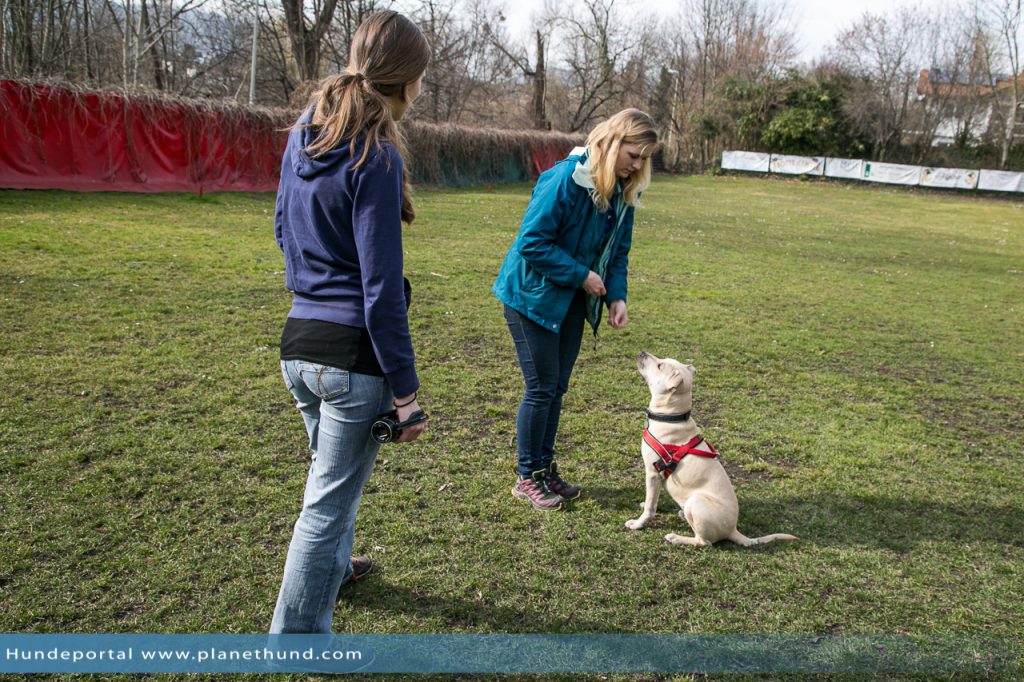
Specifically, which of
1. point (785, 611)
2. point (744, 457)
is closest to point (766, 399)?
point (744, 457)

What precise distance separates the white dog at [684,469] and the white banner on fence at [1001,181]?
39789 millimetres

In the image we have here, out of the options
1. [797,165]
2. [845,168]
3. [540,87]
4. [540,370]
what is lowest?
[540,370]

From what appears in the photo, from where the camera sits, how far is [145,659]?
253 cm

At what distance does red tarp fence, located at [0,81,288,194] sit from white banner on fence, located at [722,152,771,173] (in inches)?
1143

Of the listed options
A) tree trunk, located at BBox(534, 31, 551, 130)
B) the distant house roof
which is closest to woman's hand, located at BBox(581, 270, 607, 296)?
tree trunk, located at BBox(534, 31, 551, 130)

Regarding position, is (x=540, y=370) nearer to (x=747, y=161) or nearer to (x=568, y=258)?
(x=568, y=258)

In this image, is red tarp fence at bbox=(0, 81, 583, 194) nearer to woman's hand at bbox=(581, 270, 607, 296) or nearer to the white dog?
woman's hand at bbox=(581, 270, 607, 296)

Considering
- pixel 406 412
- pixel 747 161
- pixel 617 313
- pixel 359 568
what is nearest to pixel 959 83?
pixel 747 161

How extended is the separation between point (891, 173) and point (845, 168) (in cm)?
223

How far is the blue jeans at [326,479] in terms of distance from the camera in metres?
2.13

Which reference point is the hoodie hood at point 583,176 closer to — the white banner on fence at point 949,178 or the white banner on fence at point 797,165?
the white banner on fence at point 949,178

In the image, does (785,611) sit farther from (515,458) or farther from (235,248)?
(235,248)

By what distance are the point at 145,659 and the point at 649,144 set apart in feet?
9.79

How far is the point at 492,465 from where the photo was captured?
4.32m
